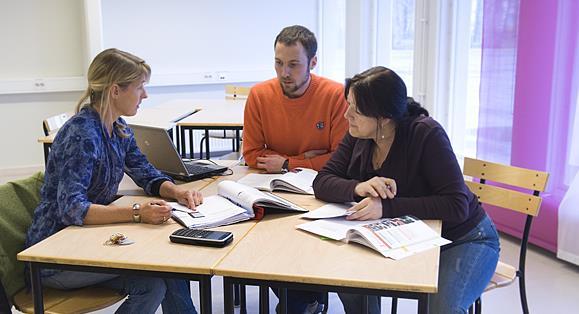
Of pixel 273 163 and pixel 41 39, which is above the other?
pixel 41 39

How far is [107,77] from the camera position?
1977 mm

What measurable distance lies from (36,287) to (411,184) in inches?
46.4

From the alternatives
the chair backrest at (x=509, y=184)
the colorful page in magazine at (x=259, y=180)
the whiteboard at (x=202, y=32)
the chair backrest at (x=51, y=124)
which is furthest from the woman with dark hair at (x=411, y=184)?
the whiteboard at (x=202, y=32)

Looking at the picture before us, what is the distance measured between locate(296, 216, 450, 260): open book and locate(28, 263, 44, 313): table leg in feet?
2.48

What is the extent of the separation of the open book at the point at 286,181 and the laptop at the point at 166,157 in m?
0.21

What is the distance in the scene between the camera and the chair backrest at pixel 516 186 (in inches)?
90.2

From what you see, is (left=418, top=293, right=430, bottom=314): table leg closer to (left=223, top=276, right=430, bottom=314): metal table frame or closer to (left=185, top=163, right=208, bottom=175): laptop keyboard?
(left=223, top=276, right=430, bottom=314): metal table frame

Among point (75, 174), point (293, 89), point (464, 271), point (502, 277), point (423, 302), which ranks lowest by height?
point (502, 277)

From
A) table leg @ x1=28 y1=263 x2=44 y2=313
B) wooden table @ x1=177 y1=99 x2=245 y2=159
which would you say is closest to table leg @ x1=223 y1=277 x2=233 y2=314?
table leg @ x1=28 y1=263 x2=44 y2=313

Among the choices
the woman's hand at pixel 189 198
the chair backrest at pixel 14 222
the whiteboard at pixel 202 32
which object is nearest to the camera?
the chair backrest at pixel 14 222

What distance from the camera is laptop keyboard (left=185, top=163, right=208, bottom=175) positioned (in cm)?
250

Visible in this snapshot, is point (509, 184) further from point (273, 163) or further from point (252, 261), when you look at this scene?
point (252, 261)

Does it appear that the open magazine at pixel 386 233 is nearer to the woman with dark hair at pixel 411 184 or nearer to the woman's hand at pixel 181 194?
the woman with dark hair at pixel 411 184

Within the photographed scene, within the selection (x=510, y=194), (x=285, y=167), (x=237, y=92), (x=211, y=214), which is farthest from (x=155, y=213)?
(x=237, y=92)
